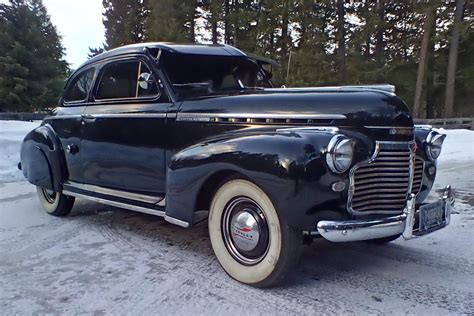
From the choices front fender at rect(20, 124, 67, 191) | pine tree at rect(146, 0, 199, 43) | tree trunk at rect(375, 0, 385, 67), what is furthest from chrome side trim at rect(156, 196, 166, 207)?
pine tree at rect(146, 0, 199, 43)

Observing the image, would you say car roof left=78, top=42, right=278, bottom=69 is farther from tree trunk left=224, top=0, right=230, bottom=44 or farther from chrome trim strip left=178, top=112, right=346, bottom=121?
tree trunk left=224, top=0, right=230, bottom=44

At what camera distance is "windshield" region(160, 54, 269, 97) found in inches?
151

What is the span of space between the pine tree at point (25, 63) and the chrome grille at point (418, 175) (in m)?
23.1

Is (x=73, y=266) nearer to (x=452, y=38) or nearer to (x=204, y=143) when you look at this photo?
(x=204, y=143)

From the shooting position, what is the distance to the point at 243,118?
3174mm

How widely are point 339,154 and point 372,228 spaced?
0.53 meters

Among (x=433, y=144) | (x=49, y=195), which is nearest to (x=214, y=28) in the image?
(x=49, y=195)

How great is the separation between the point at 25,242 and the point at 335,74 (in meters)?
21.8

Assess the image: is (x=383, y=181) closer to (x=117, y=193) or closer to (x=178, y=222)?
(x=178, y=222)

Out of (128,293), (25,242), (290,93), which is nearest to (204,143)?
(290,93)

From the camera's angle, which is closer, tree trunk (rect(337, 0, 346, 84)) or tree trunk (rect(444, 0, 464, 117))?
tree trunk (rect(444, 0, 464, 117))

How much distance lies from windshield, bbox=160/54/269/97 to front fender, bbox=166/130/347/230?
3.31ft

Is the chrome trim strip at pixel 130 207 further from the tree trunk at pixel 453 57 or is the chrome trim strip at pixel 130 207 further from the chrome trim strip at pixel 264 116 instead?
Result: the tree trunk at pixel 453 57

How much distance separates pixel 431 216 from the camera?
2.91 meters
